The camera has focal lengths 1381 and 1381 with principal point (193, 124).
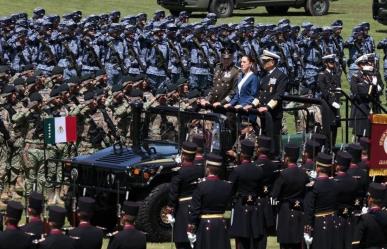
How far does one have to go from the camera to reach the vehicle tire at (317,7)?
43.1 meters

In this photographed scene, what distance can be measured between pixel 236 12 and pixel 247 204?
86.5ft

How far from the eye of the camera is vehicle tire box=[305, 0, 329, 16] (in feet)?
141

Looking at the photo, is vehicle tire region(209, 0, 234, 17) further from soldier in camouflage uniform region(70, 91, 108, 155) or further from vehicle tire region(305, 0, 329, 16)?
soldier in camouflage uniform region(70, 91, 108, 155)

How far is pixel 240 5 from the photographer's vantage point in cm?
4247

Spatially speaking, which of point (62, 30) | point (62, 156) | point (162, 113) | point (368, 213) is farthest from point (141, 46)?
point (368, 213)

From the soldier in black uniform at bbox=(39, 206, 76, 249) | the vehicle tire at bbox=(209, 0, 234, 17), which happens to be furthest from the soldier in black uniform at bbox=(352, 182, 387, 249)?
the vehicle tire at bbox=(209, 0, 234, 17)

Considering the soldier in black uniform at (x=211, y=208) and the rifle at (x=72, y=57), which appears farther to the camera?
the rifle at (x=72, y=57)

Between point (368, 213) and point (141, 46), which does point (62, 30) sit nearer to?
point (141, 46)

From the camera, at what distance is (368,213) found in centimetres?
1614

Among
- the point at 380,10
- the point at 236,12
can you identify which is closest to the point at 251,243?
the point at 380,10

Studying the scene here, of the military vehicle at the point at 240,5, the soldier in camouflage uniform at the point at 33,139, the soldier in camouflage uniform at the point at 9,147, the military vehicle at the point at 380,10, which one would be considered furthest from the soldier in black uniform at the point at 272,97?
the military vehicle at the point at 240,5

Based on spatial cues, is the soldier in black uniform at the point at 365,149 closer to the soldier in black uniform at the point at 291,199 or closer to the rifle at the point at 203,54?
the soldier in black uniform at the point at 291,199

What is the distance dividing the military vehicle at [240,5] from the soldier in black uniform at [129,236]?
26.3m

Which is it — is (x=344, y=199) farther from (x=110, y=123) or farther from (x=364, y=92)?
(x=364, y=92)
